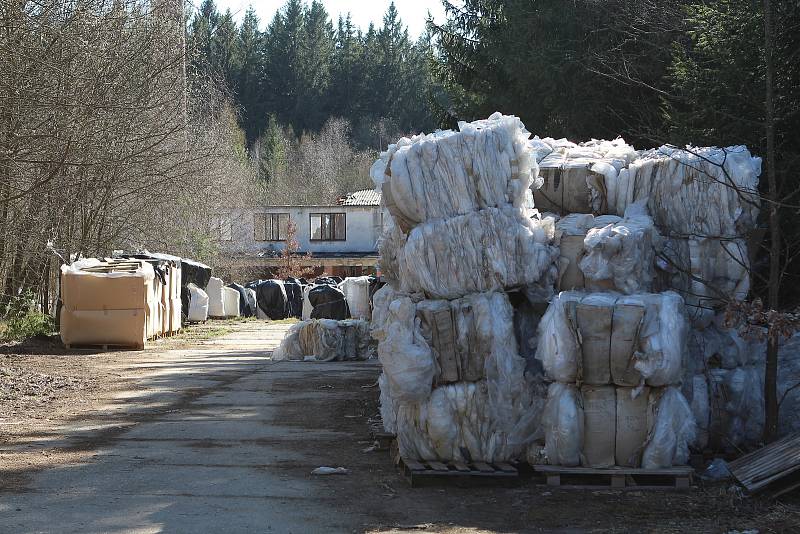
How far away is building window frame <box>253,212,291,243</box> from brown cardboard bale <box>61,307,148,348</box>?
46.2 metres

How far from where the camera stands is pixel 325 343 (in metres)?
20.2

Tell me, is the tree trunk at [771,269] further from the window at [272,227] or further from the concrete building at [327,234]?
the window at [272,227]

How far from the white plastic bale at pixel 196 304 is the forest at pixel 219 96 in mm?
1954

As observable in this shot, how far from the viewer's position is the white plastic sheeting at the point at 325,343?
66.3 feet

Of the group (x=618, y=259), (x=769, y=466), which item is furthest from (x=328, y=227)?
(x=769, y=466)

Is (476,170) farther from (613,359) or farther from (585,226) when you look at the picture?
(613,359)

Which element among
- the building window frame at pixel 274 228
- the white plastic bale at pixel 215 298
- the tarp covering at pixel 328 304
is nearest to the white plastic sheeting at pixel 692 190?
the tarp covering at pixel 328 304

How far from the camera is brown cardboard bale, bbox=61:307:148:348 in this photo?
21141mm

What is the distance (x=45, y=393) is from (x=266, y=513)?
7791mm

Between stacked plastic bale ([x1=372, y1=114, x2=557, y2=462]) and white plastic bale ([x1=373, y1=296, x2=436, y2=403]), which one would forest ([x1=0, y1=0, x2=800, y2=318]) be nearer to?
stacked plastic bale ([x1=372, y1=114, x2=557, y2=462])

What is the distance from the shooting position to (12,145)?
13.8 metres

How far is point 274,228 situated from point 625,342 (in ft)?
204

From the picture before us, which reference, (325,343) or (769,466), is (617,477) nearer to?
(769,466)

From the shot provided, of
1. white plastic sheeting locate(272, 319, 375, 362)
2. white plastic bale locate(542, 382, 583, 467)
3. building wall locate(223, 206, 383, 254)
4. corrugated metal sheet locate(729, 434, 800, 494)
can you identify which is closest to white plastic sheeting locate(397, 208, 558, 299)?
white plastic bale locate(542, 382, 583, 467)
